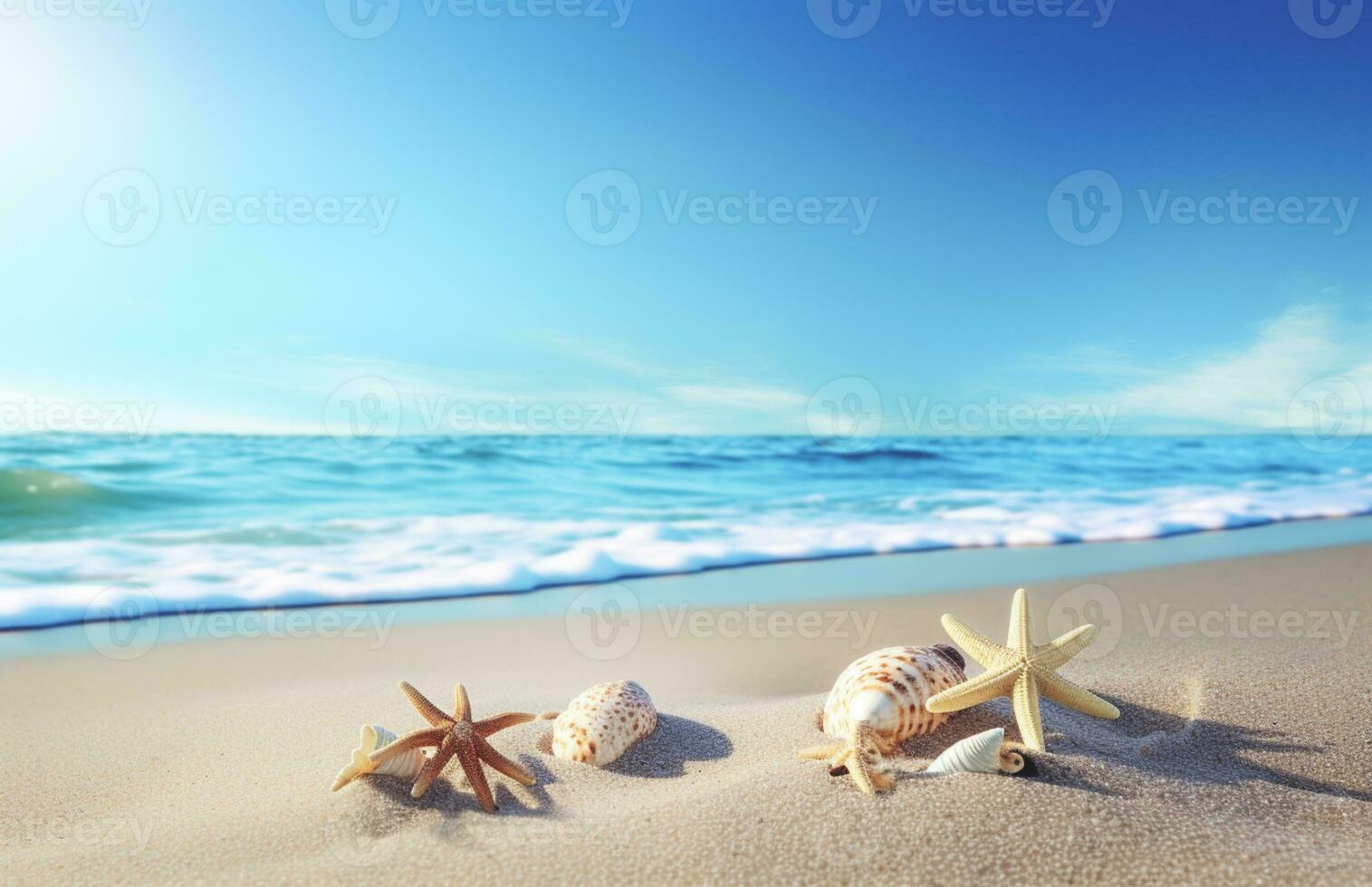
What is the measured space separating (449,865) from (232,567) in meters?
5.70

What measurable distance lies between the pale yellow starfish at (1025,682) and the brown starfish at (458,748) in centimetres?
Answer: 135

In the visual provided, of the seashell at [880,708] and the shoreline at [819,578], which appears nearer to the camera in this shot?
the seashell at [880,708]

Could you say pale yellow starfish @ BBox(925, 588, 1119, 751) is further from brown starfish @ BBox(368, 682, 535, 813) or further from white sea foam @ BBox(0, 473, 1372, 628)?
white sea foam @ BBox(0, 473, 1372, 628)

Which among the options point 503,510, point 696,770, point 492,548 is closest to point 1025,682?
point 696,770

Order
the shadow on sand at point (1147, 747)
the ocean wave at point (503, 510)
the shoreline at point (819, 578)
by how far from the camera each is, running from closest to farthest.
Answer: the shadow on sand at point (1147, 747) < the shoreline at point (819, 578) < the ocean wave at point (503, 510)

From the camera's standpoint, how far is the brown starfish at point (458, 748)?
2320 mm

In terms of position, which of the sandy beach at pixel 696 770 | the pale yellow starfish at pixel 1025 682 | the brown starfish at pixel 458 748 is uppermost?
the pale yellow starfish at pixel 1025 682

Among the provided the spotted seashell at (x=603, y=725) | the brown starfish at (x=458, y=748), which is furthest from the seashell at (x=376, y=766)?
the spotted seashell at (x=603, y=725)

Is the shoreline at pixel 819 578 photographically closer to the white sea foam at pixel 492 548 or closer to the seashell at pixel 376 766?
the white sea foam at pixel 492 548

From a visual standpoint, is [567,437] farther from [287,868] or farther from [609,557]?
[287,868]

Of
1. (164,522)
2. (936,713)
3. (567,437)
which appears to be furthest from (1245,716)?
(567,437)

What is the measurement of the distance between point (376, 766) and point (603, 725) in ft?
2.55

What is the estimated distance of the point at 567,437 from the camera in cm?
2100

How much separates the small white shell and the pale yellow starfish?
182 millimetres
